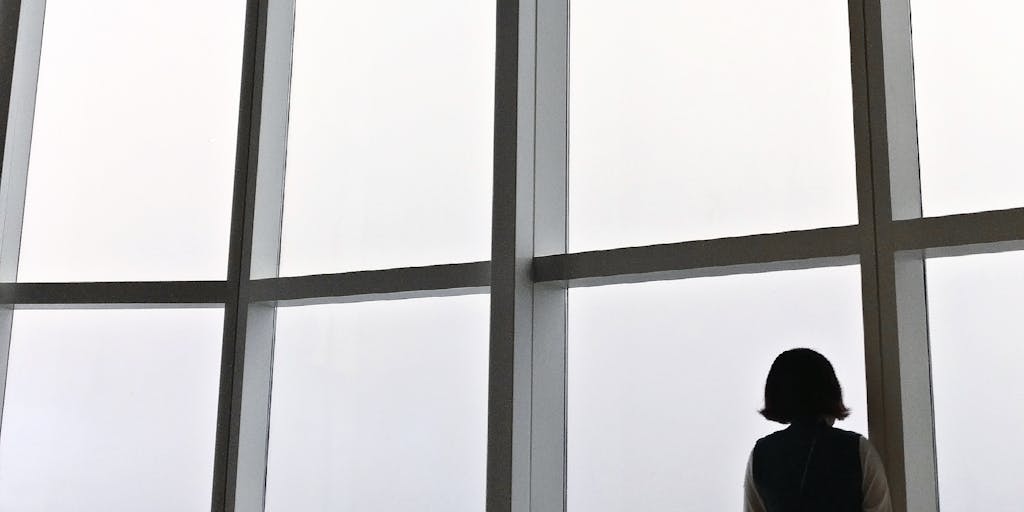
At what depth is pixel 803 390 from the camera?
2484 mm

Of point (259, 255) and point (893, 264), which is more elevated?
point (259, 255)

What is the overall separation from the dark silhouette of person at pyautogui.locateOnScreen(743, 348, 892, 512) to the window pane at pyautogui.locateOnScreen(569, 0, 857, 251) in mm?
552

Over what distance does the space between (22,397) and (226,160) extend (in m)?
1.20

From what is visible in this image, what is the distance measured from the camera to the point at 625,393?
3.09m

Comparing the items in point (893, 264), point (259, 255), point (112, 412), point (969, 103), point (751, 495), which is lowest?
point (751, 495)

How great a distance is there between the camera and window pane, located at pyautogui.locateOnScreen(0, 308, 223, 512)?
149 inches

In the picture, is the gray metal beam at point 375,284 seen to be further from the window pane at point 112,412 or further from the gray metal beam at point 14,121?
the gray metal beam at point 14,121

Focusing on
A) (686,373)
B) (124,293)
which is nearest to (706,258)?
(686,373)

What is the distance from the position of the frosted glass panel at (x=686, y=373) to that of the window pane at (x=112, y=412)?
4.90 ft

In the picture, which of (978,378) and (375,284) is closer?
(978,378)

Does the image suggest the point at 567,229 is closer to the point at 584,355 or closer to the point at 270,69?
the point at 584,355

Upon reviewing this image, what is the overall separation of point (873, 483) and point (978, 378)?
425 millimetres

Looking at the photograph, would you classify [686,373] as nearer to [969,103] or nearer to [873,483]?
[873,483]

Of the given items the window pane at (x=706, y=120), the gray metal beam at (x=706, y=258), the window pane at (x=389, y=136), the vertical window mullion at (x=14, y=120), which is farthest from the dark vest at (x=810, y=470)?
the vertical window mullion at (x=14, y=120)
